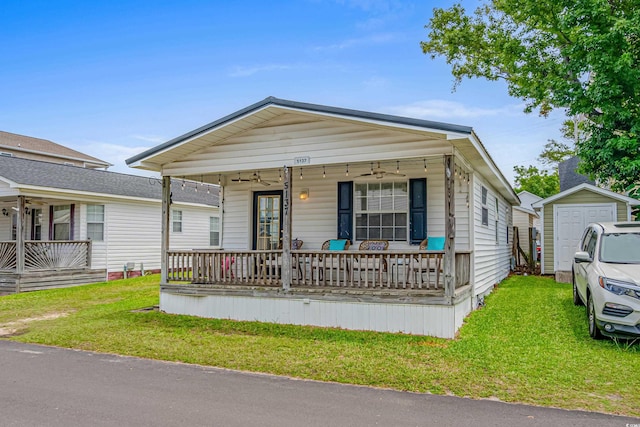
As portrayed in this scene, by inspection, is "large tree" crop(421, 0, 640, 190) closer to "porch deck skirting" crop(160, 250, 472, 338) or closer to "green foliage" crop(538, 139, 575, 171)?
"porch deck skirting" crop(160, 250, 472, 338)

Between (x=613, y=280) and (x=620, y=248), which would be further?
(x=620, y=248)

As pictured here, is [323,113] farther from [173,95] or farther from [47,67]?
[47,67]

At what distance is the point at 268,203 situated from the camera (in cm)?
1155

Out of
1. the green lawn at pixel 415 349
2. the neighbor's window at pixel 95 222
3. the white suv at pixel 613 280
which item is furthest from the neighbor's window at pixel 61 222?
the white suv at pixel 613 280

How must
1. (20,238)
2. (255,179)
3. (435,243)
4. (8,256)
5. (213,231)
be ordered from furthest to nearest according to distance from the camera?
(213,231) < (8,256) < (20,238) < (255,179) < (435,243)

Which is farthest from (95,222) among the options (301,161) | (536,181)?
(536,181)

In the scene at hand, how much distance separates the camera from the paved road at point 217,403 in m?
4.01

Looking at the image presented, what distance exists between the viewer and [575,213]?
14.4m

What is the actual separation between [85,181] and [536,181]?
150ft

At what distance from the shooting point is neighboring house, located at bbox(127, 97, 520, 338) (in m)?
7.62

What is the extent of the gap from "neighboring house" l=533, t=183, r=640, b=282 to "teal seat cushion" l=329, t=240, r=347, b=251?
811cm

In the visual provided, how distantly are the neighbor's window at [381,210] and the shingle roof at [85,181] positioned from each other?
9.92m

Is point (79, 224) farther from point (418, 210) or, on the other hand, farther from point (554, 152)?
point (554, 152)

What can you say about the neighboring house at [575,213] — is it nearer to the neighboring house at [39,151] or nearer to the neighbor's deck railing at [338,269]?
the neighbor's deck railing at [338,269]
